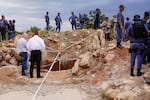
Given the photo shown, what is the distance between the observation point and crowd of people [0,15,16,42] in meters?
23.8

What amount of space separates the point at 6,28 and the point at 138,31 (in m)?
12.2

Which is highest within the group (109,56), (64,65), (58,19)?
(58,19)

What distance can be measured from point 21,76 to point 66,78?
1658 mm

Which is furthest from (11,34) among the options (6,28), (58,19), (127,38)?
(127,38)

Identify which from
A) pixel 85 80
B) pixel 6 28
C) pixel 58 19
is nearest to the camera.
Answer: pixel 85 80

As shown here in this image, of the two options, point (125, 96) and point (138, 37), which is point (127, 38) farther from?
point (125, 96)

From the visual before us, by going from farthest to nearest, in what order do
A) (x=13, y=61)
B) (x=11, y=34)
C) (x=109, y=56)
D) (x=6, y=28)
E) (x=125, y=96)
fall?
(x=11, y=34) → (x=6, y=28) → (x=13, y=61) → (x=109, y=56) → (x=125, y=96)

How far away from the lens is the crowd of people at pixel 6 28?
23766 mm

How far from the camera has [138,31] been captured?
1342 centimetres

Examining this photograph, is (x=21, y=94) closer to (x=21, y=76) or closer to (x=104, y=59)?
(x=21, y=76)

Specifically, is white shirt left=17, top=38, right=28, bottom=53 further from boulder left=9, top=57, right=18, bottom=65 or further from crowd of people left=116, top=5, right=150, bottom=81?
crowd of people left=116, top=5, right=150, bottom=81

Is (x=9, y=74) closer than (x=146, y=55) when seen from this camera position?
No

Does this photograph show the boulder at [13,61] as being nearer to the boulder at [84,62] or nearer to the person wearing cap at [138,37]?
the boulder at [84,62]

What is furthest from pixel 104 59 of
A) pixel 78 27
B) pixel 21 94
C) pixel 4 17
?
pixel 78 27
